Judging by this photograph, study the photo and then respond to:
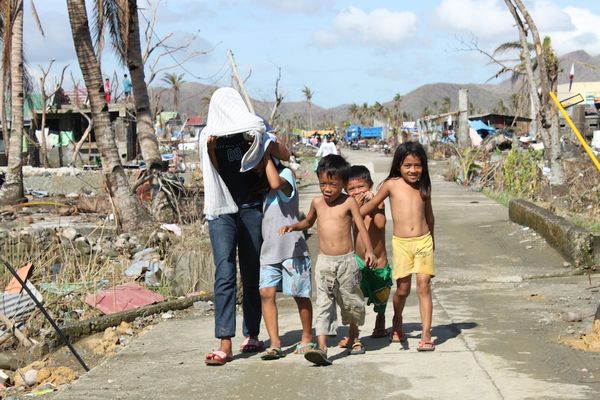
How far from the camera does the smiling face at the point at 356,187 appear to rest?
255 inches

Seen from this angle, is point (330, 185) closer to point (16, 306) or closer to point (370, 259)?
point (370, 259)

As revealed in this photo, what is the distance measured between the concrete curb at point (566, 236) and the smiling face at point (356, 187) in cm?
408

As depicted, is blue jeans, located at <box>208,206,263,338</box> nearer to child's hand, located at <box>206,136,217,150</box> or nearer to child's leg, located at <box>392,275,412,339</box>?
child's hand, located at <box>206,136,217,150</box>

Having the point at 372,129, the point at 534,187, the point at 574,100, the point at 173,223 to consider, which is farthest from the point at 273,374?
the point at 372,129

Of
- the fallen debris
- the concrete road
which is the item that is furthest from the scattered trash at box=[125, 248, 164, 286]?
the fallen debris

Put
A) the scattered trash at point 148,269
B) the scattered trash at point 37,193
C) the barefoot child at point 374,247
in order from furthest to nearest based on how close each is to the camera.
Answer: the scattered trash at point 37,193, the scattered trash at point 148,269, the barefoot child at point 374,247

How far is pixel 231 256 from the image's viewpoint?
241 inches

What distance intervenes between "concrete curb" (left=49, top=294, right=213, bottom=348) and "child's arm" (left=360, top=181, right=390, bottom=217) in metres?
2.86

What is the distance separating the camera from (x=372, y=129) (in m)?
90.4

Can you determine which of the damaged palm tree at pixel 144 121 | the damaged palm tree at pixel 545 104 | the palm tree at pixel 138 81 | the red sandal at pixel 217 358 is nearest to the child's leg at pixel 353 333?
the red sandal at pixel 217 358

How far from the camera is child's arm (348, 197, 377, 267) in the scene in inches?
237

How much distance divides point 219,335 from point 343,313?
0.86 m

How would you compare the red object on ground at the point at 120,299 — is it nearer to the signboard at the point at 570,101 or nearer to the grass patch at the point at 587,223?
the signboard at the point at 570,101

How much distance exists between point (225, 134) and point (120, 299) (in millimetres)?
3531
